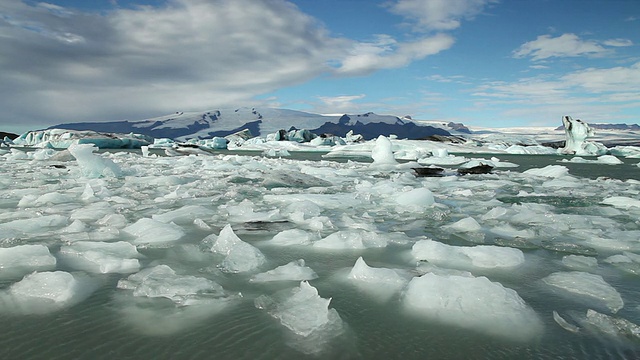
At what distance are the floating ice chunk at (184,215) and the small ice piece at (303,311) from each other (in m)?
1.92

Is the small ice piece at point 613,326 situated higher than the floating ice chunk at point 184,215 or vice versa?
the small ice piece at point 613,326

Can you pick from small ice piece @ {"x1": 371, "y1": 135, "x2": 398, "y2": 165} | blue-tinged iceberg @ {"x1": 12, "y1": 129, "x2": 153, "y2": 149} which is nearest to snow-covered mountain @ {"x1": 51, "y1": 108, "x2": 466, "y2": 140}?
blue-tinged iceberg @ {"x1": 12, "y1": 129, "x2": 153, "y2": 149}

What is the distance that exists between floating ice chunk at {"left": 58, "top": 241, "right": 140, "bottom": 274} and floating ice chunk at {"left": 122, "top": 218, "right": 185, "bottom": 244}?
0.29m

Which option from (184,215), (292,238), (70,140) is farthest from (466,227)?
(70,140)

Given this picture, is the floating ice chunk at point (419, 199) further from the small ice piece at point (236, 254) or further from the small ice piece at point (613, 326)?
the small ice piece at point (613, 326)

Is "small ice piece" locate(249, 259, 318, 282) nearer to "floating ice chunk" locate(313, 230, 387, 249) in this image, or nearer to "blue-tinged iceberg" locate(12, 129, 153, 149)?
"floating ice chunk" locate(313, 230, 387, 249)

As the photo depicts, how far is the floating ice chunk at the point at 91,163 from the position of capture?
270 inches

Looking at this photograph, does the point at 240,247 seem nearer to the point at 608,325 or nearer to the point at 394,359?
the point at 394,359

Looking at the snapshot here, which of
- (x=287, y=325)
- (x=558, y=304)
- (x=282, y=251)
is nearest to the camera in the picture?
(x=287, y=325)

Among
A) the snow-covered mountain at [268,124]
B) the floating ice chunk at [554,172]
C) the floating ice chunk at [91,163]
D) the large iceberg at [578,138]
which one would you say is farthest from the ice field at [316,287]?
the snow-covered mountain at [268,124]

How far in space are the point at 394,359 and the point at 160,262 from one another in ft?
4.68

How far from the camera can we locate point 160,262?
82.3 inches

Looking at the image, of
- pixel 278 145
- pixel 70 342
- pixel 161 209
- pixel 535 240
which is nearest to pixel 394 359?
pixel 70 342

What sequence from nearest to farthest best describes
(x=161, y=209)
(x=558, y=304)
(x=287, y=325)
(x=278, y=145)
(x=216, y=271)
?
1. (x=287, y=325)
2. (x=558, y=304)
3. (x=216, y=271)
4. (x=161, y=209)
5. (x=278, y=145)
